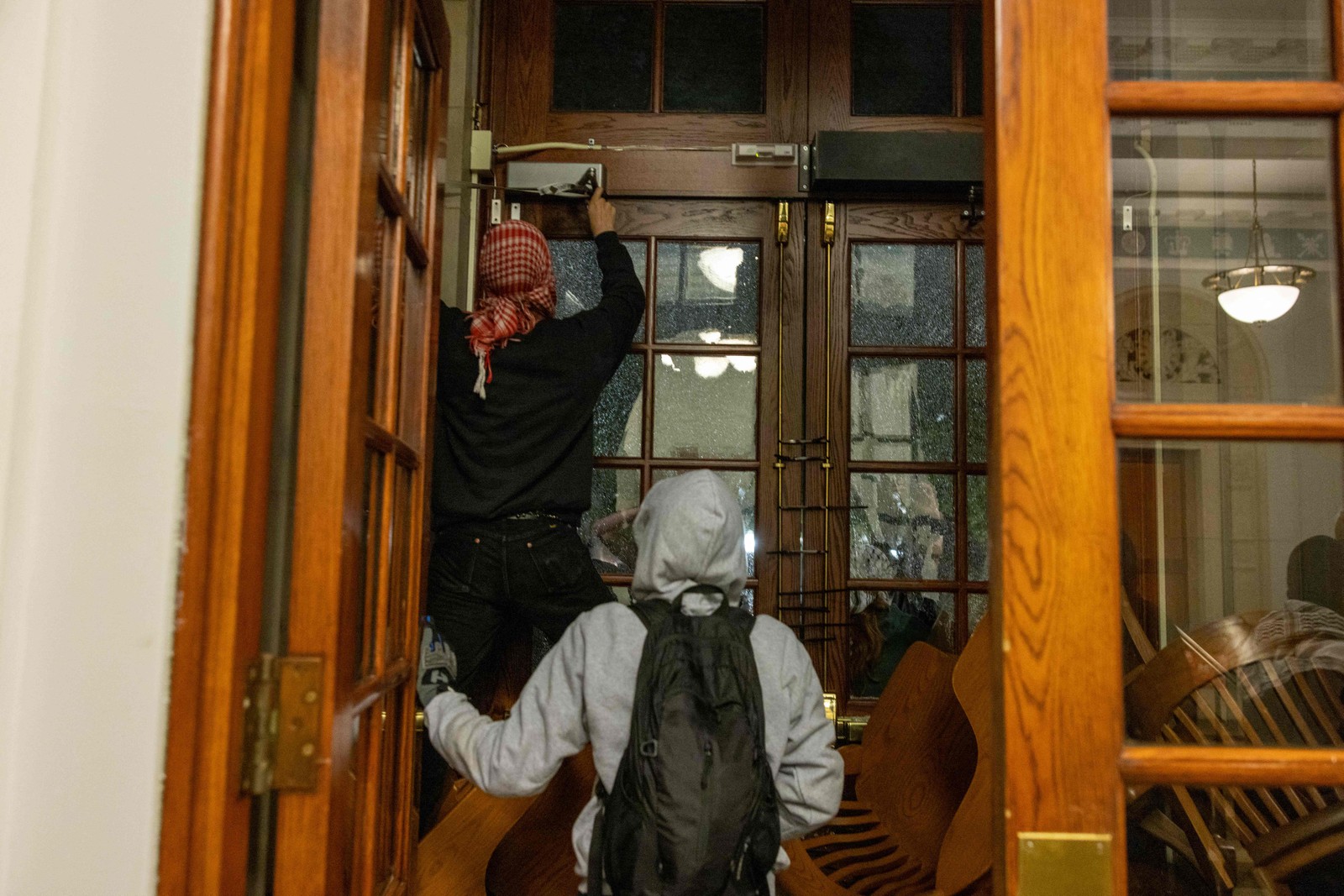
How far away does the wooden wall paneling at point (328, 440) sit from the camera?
1.10m

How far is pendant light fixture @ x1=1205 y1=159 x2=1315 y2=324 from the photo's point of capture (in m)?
1.14

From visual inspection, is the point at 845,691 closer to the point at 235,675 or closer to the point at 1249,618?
the point at 1249,618

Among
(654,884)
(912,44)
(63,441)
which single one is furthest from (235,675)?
(912,44)

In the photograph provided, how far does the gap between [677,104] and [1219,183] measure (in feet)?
8.21

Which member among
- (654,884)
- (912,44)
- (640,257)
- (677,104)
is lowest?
(654,884)

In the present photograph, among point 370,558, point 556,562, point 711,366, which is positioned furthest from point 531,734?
point 711,366

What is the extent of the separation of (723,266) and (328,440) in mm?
2436

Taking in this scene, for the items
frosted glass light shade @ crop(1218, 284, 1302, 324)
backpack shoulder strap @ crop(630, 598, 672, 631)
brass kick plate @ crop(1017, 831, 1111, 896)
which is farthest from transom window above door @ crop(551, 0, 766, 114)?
brass kick plate @ crop(1017, 831, 1111, 896)

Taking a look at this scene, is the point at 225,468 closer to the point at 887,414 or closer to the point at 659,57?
the point at 887,414

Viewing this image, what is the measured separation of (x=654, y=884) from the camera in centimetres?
165

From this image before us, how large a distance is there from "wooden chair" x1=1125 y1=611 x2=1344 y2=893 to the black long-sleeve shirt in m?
1.97

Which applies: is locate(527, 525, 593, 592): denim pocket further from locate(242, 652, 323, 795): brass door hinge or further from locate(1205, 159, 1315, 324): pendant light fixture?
locate(1205, 159, 1315, 324): pendant light fixture

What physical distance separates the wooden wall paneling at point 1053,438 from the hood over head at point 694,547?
2.53 ft

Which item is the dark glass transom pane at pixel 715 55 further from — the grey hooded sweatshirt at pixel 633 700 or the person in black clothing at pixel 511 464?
the grey hooded sweatshirt at pixel 633 700
